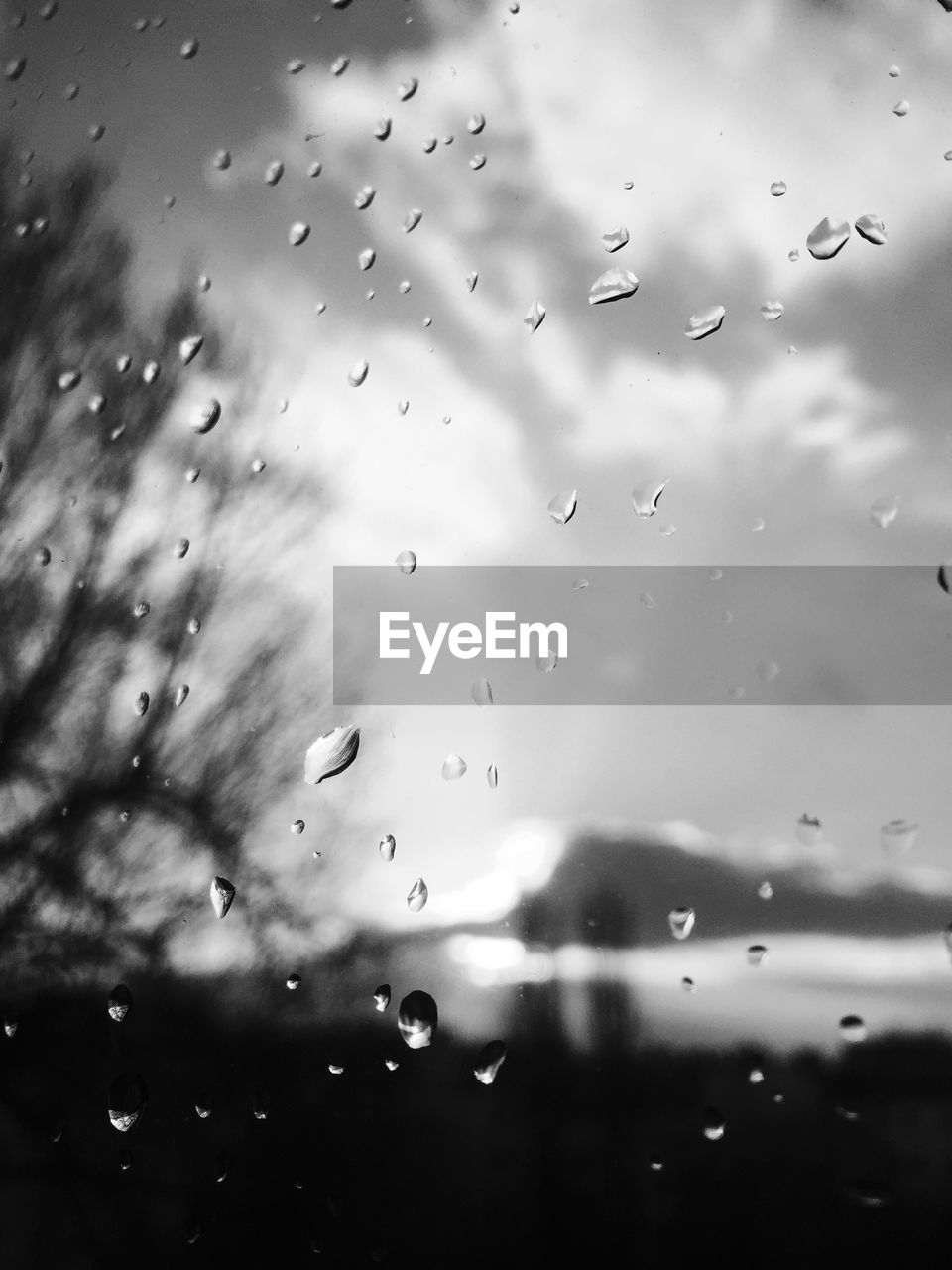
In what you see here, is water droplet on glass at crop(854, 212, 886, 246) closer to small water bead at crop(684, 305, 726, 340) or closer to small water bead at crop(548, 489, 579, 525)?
small water bead at crop(684, 305, 726, 340)

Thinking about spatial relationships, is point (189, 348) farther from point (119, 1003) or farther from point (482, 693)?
point (119, 1003)

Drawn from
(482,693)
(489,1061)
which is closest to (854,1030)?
(489,1061)

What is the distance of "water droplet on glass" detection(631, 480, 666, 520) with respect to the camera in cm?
76

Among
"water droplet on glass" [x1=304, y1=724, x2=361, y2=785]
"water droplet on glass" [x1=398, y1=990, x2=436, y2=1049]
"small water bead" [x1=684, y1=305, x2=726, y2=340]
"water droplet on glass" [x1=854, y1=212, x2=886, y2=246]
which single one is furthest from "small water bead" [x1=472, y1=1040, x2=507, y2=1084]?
"water droplet on glass" [x1=854, y1=212, x2=886, y2=246]

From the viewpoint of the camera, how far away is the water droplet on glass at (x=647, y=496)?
2.50ft

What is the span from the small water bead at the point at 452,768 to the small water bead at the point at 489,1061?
0.22 meters

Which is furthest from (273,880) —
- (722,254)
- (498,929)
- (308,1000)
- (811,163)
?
(811,163)

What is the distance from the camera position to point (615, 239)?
0.79 metres

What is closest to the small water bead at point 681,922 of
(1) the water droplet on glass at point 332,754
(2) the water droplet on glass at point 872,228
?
(1) the water droplet on glass at point 332,754

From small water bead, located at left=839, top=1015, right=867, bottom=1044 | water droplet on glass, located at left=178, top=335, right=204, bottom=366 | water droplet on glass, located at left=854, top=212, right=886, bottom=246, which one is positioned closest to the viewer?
small water bead, located at left=839, top=1015, right=867, bottom=1044

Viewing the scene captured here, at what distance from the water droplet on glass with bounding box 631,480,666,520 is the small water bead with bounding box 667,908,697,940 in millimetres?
346

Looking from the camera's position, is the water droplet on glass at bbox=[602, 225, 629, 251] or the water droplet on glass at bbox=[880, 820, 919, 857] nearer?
the water droplet on glass at bbox=[880, 820, 919, 857]

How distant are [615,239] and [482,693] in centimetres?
45

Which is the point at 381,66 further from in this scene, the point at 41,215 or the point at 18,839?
the point at 18,839
